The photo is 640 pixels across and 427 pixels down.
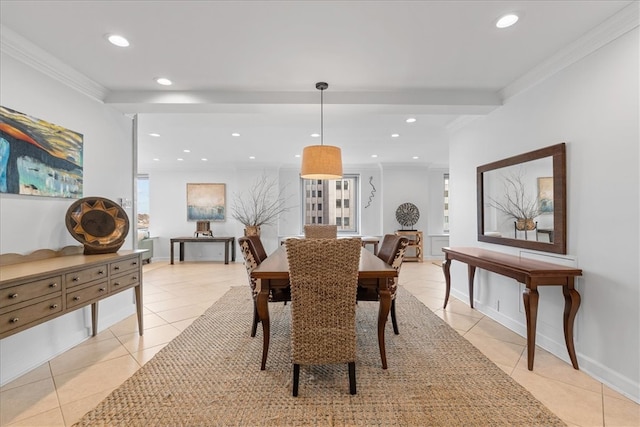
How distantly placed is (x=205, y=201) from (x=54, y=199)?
5.17m

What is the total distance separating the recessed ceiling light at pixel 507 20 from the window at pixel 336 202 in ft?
19.3

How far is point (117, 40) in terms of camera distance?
2.21 meters

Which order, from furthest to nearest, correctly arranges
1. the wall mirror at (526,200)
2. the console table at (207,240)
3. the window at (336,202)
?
the window at (336,202)
the console table at (207,240)
the wall mirror at (526,200)

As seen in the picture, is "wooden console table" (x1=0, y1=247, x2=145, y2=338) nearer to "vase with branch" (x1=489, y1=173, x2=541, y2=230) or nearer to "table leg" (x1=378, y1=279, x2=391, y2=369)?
"table leg" (x1=378, y1=279, x2=391, y2=369)

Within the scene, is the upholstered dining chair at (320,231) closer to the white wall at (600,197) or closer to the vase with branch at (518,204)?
the vase with branch at (518,204)

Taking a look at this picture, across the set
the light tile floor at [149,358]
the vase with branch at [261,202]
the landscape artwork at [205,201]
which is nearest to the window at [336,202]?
the vase with branch at [261,202]

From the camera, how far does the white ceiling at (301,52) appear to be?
189 cm

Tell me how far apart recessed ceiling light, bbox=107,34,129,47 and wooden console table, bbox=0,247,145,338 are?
5.56ft

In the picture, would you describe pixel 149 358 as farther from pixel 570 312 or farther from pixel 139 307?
pixel 570 312

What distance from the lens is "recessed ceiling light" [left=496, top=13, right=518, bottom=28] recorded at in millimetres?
1944

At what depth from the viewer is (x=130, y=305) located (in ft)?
11.5

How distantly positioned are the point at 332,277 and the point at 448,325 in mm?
1945

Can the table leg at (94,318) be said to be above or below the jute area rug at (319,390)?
above

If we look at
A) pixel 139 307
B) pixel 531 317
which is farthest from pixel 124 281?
pixel 531 317
